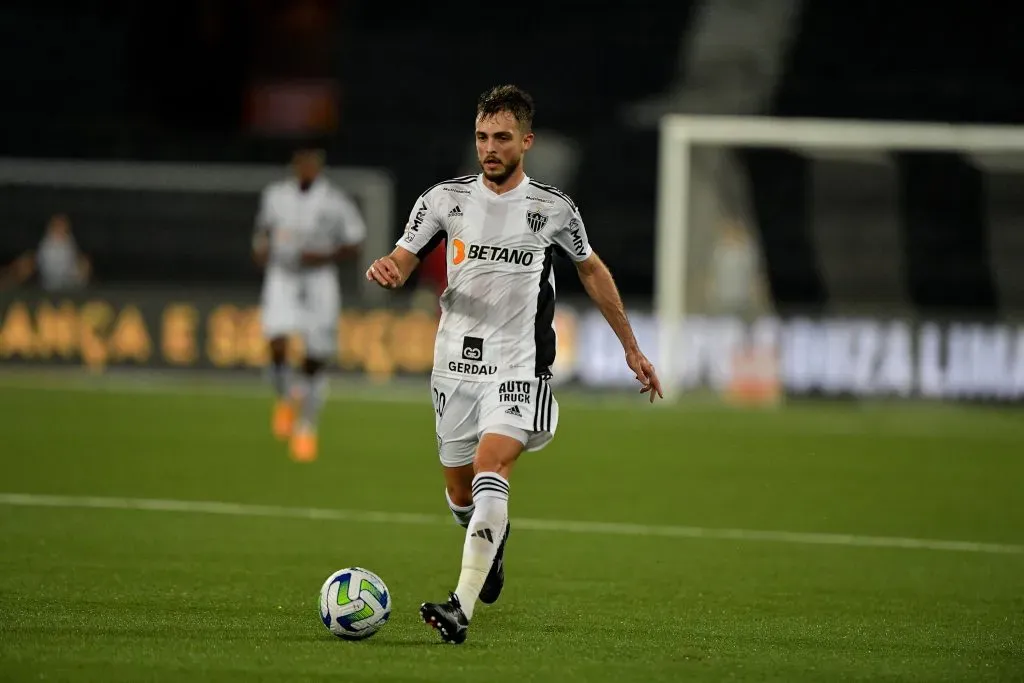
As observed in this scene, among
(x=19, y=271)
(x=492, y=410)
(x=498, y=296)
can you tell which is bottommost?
(x=492, y=410)

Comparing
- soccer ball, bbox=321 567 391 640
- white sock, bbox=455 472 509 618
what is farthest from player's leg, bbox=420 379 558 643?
soccer ball, bbox=321 567 391 640

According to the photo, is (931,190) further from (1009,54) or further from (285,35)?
(285,35)

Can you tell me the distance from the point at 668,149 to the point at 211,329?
21.2ft

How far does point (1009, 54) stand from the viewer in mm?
27812

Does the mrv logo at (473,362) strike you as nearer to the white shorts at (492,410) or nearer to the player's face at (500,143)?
the white shorts at (492,410)

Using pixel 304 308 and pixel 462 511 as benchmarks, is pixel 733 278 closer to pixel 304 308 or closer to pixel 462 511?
pixel 304 308

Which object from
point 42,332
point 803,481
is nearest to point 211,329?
point 42,332

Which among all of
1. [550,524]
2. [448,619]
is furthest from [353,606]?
[550,524]

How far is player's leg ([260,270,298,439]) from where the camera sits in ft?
47.9

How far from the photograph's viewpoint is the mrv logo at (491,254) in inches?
269

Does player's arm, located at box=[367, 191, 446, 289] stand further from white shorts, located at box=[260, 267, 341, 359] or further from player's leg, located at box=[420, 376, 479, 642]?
white shorts, located at box=[260, 267, 341, 359]

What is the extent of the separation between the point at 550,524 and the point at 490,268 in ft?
12.4

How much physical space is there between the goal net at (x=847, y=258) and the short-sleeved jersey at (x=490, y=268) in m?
12.9

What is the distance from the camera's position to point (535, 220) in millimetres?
6879
